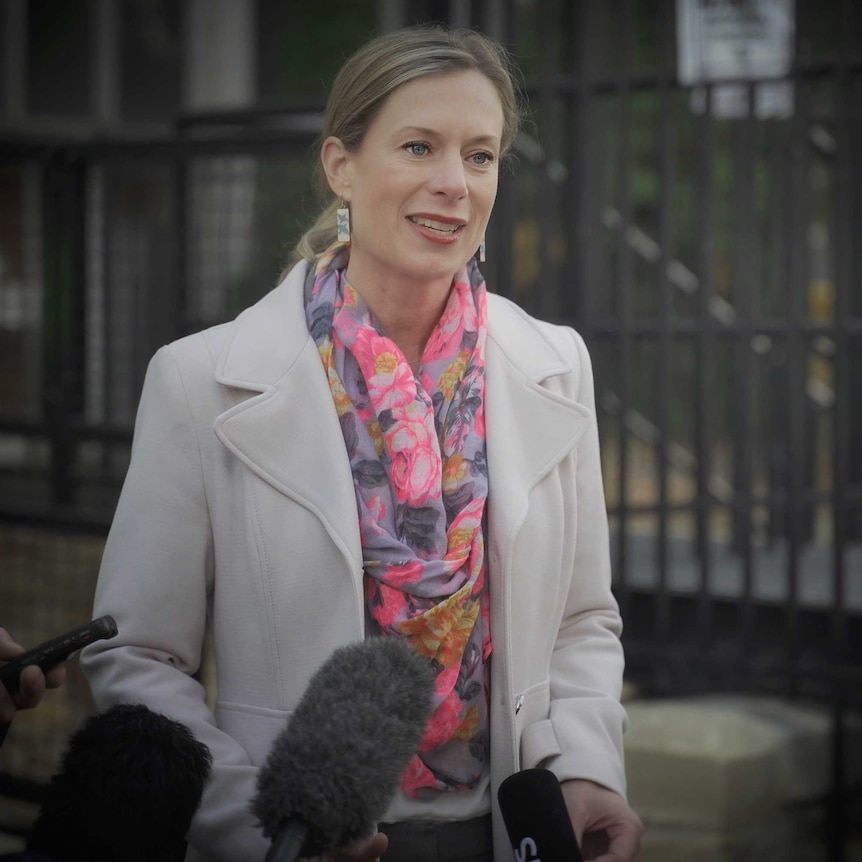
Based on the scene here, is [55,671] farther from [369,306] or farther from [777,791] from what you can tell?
[777,791]

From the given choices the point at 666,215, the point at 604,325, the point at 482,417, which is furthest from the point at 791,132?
the point at 482,417

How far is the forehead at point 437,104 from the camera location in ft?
6.92

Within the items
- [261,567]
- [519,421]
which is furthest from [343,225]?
[261,567]

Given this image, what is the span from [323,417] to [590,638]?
2.16ft

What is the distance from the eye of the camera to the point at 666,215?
446 cm

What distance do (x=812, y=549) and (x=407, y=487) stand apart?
4.16m

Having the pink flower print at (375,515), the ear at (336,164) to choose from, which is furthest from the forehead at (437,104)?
the pink flower print at (375,515)

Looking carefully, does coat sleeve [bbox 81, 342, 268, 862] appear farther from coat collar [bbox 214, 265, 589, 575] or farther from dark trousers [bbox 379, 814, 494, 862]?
dark trousers [bbox 379, 814, 494, 862]

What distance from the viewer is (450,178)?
6.93 ft

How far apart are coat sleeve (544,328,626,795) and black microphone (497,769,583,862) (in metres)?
0.32

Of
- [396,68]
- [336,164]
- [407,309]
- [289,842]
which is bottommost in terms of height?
[289,842]

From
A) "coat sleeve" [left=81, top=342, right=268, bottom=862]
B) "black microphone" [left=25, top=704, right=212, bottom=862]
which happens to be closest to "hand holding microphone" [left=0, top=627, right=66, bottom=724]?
"black microphone" [left=25, top=704, right=212, bottom=862]

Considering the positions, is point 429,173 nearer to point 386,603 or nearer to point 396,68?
point 396,68

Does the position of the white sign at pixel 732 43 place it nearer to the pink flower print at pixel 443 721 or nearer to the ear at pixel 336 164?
the ear at pixel 336 164
